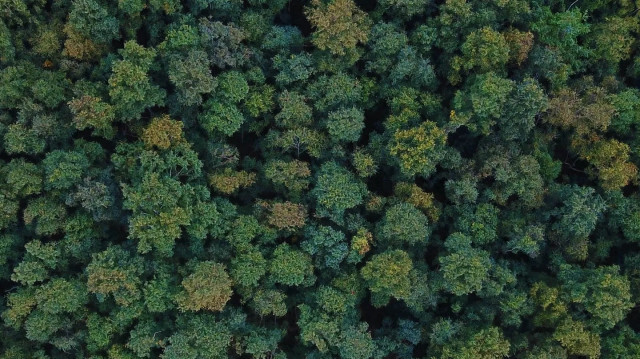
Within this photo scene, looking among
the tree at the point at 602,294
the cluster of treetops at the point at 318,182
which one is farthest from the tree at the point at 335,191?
the tree at the point at 602,294

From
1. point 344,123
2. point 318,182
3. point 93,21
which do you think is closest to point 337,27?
point 344,123

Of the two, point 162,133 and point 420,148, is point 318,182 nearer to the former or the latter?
point 420,148

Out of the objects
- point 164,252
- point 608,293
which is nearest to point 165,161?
point 164,252

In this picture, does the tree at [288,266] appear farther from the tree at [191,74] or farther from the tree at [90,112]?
the tree at [90,112]

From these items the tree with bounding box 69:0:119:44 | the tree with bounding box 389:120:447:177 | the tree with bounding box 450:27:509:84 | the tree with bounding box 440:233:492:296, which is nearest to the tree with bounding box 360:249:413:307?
the tree with bounding box 440:233:492:296

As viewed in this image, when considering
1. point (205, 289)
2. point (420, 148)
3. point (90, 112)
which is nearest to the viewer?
point (205, 289)

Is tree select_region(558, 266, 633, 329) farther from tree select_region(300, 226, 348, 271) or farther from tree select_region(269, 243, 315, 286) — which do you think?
tree select_region(269, 243, 315, 286)
